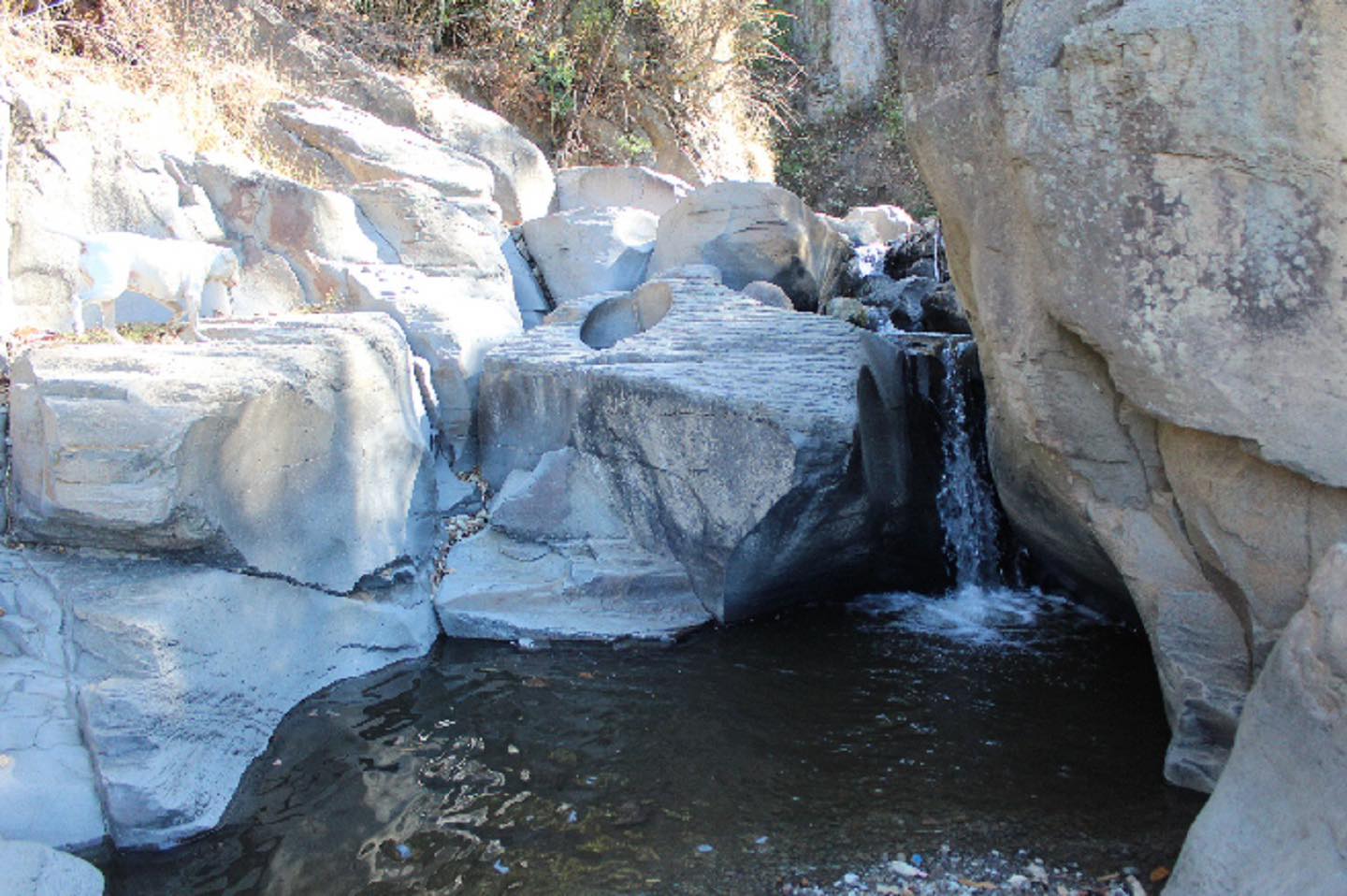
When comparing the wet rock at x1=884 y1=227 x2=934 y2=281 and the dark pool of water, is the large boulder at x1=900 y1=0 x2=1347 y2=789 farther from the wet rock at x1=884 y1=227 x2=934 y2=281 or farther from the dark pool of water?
the wet rock at x1=884 y1=227 x2=934 y2=281

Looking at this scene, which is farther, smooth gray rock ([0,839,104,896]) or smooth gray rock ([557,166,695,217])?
smooth gray rock ([557,166,695,217])

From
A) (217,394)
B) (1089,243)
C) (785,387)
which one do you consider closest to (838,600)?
(785,387)

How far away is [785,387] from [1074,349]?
1.78 m

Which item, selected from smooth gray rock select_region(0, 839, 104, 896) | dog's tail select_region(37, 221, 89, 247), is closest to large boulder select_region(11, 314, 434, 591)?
dog's tail select_region(37, 221, 89, 247)

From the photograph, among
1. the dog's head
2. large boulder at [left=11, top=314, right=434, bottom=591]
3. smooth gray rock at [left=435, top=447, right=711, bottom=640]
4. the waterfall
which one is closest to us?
large boulder at [left=11, top=314, right=434, bottom=591]

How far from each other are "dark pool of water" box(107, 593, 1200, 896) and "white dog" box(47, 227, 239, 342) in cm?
229

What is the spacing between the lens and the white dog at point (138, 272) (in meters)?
5.58

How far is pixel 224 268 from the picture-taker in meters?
6.33

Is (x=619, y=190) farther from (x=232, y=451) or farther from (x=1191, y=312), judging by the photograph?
(x=1191, y=312)

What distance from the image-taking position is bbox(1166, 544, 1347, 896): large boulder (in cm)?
298

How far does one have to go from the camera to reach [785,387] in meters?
5.79

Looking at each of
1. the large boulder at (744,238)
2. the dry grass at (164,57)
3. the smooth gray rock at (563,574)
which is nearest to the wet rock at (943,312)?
the large boulder at (744,238)

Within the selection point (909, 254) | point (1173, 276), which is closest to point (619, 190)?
point (909, 254)

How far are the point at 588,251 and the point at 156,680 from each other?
5.99 meters
